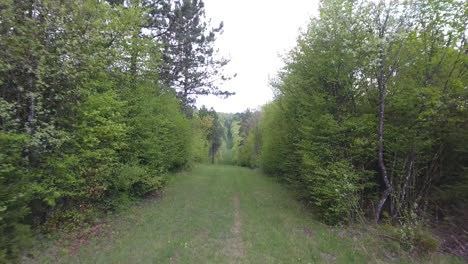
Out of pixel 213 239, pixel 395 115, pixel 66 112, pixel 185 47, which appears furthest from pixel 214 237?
pixel 185 47

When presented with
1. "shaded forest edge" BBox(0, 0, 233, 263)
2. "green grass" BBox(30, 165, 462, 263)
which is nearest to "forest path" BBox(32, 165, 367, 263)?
"green grass" BBox(30, 165, 462, 263)

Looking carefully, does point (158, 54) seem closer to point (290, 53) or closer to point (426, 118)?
point (290, 53)

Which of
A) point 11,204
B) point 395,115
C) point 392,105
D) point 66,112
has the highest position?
point 392,105

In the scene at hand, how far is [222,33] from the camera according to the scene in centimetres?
1855

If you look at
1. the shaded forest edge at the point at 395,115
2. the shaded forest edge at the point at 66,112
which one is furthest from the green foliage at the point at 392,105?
the shaded forest edge at the point at 66,112

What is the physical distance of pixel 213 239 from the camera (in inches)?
272

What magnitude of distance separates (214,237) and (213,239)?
0.16 metres

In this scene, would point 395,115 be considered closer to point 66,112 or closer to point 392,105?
point 392,105

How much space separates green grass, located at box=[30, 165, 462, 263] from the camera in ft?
18.8

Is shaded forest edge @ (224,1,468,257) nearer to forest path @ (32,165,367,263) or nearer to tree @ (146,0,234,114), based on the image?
forest path @ (32,165,367,263)

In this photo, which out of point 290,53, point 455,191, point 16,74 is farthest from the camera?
point 290,53

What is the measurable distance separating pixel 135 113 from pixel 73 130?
3692 mm

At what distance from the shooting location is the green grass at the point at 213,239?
5738mm

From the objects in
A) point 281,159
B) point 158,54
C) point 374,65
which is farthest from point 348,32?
point 281,159
